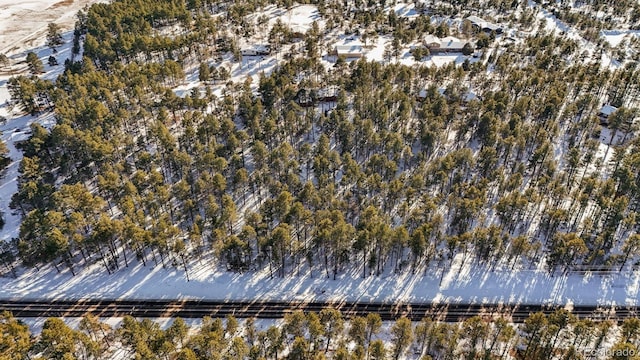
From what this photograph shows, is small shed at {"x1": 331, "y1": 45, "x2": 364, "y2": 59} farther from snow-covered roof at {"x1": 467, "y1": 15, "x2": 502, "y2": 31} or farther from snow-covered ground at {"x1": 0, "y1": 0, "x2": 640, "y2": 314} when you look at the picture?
snow-covered ground at {"x1": 0, "y1": 0, "x2": 640, "y2": 314}

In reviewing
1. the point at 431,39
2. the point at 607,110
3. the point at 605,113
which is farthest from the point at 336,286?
the point at 431,39

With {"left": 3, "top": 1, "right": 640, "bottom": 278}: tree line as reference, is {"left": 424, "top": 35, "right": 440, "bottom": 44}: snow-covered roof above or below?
above

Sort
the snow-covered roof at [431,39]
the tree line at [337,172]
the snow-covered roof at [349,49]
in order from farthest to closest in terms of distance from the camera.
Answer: the snow-covered roof at [431,39] → the snow-covered roof at [349,49] → the tree line at [337,172]

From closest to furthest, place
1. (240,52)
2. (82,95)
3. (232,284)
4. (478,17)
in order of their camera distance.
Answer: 1. (232,284)
2. (82,95)
3. (240,52)
4. (478,17)

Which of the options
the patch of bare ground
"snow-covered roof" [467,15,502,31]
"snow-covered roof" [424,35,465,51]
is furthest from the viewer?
the patch of bare ground

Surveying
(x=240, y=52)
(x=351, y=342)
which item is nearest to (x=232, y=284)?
(x=351, y=342)

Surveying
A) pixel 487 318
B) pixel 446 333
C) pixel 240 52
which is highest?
pixel 240 52

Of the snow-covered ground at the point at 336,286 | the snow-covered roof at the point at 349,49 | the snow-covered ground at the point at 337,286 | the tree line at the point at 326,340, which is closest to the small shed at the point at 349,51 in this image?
the snow-covered roof at the point at 349,49

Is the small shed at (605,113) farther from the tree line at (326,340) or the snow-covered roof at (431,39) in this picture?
the tree line at (326,340)

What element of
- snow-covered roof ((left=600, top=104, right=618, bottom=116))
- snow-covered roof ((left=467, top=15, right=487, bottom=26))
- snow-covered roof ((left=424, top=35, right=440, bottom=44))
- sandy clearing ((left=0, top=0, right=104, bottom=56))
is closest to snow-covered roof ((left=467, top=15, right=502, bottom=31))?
snow-covered roof ((left=467, top=15, right=487, bottom=26))

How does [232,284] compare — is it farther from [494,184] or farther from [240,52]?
[240,52]

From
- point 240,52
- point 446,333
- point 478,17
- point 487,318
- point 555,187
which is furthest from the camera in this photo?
point 478,17
